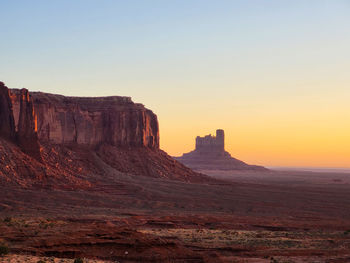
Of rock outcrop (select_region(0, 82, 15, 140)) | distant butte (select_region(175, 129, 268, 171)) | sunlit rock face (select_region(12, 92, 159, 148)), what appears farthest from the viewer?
distant butte (select_region(175, 129, 268, 171))

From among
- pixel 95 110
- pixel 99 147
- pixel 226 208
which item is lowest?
pixel 226 208

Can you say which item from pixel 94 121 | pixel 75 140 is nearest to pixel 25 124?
pixel 75 140

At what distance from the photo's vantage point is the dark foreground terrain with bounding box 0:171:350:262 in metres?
23.1

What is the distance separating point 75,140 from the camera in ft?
270

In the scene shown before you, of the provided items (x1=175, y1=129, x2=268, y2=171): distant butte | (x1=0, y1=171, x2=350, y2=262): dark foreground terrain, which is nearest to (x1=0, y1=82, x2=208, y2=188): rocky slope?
(x1=0, y1=171, x2=350, y2=262): dark foreground terrain

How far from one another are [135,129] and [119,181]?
21307mm

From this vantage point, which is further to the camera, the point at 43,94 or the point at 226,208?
the point at 43,94

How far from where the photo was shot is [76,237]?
23609 millimetres

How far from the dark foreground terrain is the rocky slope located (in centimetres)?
439

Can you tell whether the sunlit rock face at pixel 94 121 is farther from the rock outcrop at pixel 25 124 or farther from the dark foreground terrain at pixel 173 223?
the dark foreground terrain at pixel 173 223

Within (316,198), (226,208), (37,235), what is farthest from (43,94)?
(37,235)

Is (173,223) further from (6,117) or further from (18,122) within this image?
(6,117)

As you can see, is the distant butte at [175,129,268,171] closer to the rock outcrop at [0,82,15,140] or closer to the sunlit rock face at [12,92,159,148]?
the sunlit rock face at [12,92,159,148]

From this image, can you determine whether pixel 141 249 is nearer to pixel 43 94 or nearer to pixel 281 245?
pixel 281 245
